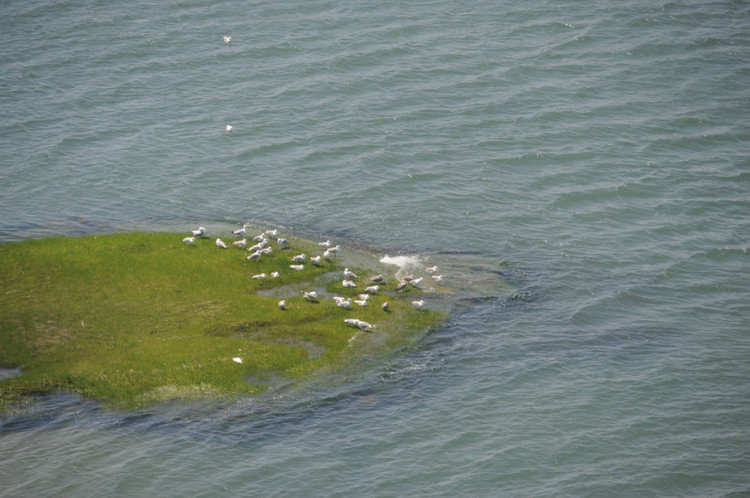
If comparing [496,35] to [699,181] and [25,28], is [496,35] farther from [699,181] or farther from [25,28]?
[25,28]

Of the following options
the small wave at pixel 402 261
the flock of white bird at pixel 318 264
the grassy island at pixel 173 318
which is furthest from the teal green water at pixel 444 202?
the flock of white bird at pixel 318 264

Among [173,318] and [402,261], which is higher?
[173,318]

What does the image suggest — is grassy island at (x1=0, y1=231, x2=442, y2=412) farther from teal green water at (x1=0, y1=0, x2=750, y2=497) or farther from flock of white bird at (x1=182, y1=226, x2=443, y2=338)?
teal green water at (x1=0, y1=0, x2=750, y2=497)

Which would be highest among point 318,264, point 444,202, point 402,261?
point 318,264

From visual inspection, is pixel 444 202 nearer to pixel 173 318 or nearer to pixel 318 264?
pixel 318 264

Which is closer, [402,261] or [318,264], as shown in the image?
[318,264]

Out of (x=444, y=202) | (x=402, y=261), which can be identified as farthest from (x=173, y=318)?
(x=444, y=202)

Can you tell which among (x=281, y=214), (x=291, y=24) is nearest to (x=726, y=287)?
(x=281, y=214)

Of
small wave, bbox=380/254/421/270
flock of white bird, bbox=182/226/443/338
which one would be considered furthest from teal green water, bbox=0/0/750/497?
flock of white bird, bbox=182/226/443/338
